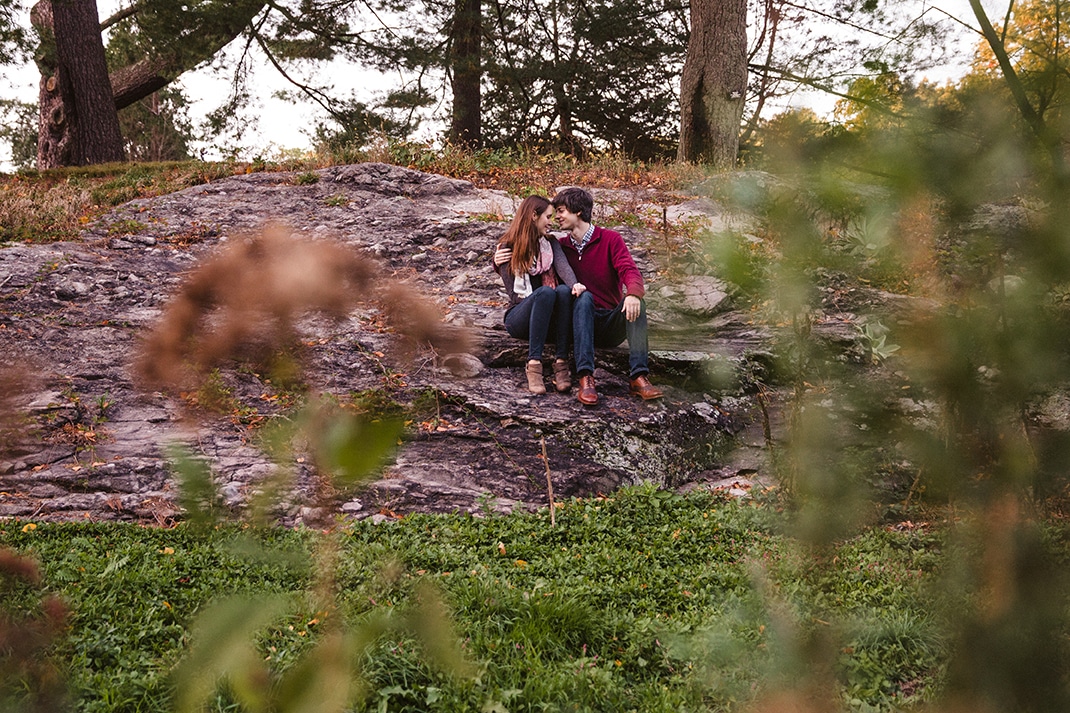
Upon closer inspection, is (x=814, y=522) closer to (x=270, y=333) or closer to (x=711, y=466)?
(x=270, y=333)

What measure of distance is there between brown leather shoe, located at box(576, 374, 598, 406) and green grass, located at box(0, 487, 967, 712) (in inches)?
32.2

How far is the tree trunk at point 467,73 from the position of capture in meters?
11.6

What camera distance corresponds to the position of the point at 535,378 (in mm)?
4781

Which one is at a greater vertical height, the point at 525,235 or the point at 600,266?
the point at 525,235

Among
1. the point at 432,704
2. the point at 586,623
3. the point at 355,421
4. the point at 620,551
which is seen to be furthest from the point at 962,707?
the point at 620,551

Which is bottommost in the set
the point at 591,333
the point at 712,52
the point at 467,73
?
the point at 591,333

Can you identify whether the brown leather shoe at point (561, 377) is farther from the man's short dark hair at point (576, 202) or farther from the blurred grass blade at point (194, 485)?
the blurred grass blade at point (194, 485)

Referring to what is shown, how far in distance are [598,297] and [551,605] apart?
2.76 m

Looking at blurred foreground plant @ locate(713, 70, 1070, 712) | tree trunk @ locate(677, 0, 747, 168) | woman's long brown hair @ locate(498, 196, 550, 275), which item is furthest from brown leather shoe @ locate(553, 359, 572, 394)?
tree trunk @ locate(677, 0, 747, 168)

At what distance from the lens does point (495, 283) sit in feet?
20.3

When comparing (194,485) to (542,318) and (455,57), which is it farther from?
(455,57)

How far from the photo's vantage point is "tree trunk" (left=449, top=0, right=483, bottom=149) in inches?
456

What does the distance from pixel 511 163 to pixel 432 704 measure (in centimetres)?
856

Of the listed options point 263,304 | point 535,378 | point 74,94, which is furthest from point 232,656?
point 74,94
